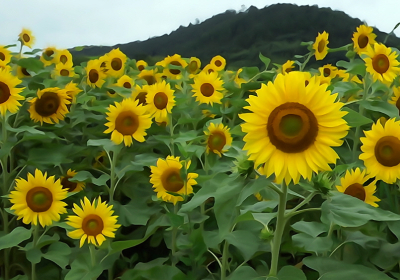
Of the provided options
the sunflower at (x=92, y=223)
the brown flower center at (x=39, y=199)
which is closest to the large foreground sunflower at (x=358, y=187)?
the sunflower at (x=92, y=223)

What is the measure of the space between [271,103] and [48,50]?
2448 mm

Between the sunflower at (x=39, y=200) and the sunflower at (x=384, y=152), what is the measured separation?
94cm

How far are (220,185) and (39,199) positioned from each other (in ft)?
2.45

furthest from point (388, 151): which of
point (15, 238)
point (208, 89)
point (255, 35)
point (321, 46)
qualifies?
point (255, 35)

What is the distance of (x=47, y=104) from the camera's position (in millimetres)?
1680

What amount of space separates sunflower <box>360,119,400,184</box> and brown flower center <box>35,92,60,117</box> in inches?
50.1

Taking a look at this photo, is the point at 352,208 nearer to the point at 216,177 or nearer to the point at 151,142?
the point at 216,177

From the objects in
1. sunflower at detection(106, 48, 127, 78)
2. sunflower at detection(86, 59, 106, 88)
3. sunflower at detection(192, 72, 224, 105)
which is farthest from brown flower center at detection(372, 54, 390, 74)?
Answer: sunflower at detection(106, 48, 127, 78)

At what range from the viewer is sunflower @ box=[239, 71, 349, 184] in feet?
2.23

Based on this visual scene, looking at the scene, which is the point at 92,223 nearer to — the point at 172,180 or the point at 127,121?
the point at 172,180

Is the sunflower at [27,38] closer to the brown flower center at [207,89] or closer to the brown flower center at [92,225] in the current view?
the brown flower center at [207,89]

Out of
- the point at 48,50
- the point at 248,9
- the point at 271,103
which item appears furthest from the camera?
the point at 248,9

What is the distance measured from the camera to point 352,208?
2.33 ft

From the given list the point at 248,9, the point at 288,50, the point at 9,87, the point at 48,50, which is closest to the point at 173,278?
the point at 9,87
